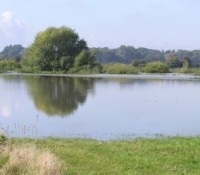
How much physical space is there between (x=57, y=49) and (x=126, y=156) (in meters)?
62.8

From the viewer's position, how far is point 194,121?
16.8m

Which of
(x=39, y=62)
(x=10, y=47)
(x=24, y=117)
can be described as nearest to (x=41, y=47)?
(x=39, y=62)

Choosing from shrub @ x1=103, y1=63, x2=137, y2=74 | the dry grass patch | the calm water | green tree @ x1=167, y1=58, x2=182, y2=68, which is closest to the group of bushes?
shrub @ x1=103, y1=63, x2=137, y2=74

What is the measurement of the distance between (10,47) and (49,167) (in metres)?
166

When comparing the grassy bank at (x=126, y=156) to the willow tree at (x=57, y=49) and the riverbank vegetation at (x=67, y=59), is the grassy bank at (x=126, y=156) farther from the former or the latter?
the willow tree at (x=57, y=49)

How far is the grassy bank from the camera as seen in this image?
788 cm

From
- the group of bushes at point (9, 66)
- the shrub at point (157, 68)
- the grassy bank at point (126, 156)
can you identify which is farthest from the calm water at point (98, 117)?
the group of bushes at point (9, 66)

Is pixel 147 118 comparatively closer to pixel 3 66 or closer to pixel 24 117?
pixel 24 117

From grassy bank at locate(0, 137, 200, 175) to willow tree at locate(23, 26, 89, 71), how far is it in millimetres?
59113

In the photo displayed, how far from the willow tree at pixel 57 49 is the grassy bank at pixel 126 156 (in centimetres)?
5911

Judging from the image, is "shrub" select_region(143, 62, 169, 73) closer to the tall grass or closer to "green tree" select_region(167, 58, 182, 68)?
"green tree" select_region(167, 58, 182, 68)

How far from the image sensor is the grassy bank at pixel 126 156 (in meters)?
7.88

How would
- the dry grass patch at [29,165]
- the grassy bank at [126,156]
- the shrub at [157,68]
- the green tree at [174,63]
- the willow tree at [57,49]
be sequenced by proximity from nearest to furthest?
1. the dry grass patch at [29,165]
2. the grassy bank at [126,156]
3. the willow tree at [57,49]
4. the shrub at [157,68]
5. the green tree at [174,63]

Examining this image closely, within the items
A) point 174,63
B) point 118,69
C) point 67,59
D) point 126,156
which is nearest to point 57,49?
point 67,59
